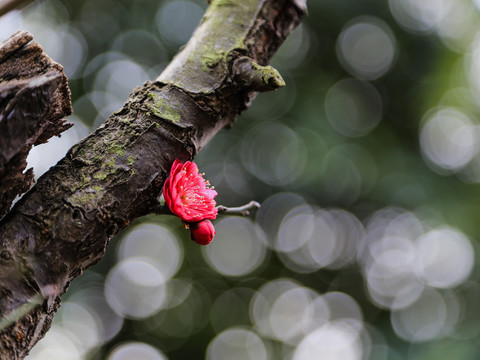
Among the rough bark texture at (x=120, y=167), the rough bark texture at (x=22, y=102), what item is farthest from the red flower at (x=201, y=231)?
the rough bark texture at (x=22, y=102)

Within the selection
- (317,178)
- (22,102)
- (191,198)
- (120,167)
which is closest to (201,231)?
(191,198)

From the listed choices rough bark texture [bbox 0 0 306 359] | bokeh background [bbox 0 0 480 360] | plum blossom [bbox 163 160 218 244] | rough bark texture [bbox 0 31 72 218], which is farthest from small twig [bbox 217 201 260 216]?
bokeh background [bbox 0 0 480 360]

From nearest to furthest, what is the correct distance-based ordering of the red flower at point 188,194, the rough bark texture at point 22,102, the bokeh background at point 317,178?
the rough bark texture at point 22,102 → the red flower at point 188,194 → the bokeh background at point 317,178

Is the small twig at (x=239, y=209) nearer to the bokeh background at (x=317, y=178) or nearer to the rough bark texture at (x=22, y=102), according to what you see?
the rough bark texture at (x=22, y=102)

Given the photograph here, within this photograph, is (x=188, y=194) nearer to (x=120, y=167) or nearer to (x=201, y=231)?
(x=201, y=231)

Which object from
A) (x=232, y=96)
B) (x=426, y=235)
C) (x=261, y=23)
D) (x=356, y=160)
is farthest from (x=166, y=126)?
(x=426, y=235)

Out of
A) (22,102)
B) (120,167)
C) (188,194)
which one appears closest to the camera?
(22,102)

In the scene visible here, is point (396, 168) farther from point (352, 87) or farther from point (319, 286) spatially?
point (319, 286)
